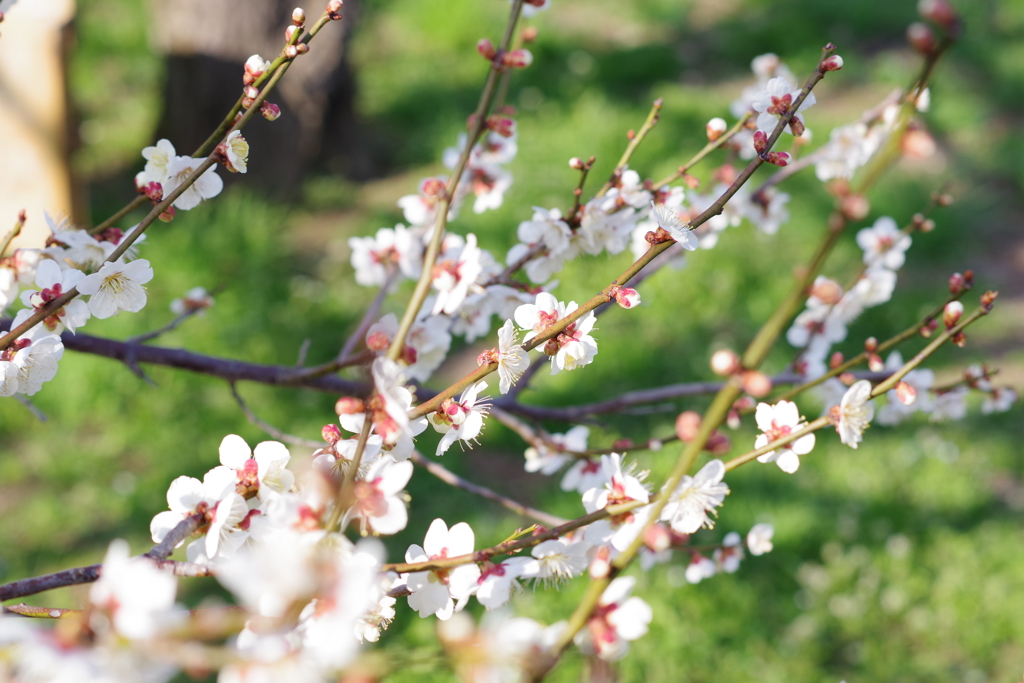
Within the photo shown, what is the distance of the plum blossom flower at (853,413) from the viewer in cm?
82

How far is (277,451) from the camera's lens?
0.71 m

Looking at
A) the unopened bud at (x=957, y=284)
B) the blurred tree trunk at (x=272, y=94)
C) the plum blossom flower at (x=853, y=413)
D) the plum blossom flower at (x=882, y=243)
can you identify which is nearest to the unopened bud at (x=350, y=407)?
the plum blossom flower at (x=853, y=413)

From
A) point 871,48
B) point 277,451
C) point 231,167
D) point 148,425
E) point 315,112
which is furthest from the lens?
point 871,48

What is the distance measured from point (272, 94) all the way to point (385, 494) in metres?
2.90

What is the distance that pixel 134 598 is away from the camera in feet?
1.39

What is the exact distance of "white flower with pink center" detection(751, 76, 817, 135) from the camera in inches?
34.8

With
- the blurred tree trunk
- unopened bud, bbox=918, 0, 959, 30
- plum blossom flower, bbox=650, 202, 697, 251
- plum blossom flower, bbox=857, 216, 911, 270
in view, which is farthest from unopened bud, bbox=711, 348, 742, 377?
the blurred tree trunk

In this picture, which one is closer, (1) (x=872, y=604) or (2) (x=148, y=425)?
(1) (x=872, y=604)

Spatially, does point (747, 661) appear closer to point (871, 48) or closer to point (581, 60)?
point (581, 60)

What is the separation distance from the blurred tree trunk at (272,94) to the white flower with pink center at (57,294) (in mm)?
2496

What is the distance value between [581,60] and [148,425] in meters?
2.75

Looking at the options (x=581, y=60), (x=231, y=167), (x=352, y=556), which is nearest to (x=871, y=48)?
(x=581, y=60)

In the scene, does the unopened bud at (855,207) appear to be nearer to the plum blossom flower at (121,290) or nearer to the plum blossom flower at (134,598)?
the plum blossom flower at (134,598)

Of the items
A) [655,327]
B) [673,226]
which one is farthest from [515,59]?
[655,327]
